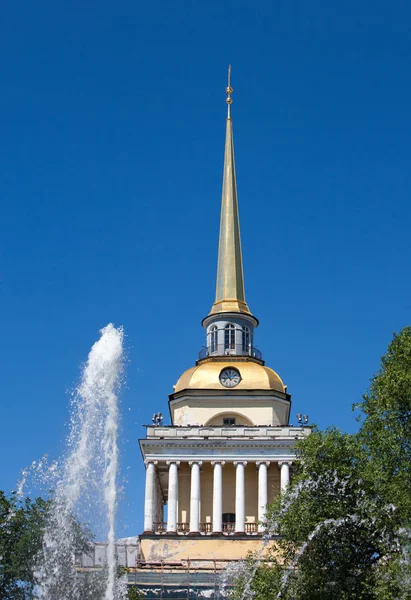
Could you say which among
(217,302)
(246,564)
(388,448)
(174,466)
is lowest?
(246,564)

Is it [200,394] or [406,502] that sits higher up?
[200,394]

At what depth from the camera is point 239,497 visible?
61.4 meters

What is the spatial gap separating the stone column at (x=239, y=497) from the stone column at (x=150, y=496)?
4.62 meters

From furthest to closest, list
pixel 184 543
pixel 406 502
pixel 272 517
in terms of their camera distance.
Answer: pixel 184 543 → pixel 272 517 → pixel 406 502

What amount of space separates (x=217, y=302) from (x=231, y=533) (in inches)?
702

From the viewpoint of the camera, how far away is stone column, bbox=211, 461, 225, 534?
199 ft

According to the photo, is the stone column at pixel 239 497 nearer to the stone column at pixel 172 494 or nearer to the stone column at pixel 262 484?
the stone column at pixel 262 484

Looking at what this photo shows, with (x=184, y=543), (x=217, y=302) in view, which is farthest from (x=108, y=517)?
(x=217, y=302)

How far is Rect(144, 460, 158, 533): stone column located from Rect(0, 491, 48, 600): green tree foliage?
27.3ft

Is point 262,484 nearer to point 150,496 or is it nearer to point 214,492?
point 214,492

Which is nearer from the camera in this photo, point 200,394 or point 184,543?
point 184,543

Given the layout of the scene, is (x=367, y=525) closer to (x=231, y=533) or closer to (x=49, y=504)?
(x=49, y=504)

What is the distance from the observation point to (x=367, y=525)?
41375mm

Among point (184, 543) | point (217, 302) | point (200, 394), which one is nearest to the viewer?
point (184, 543)
